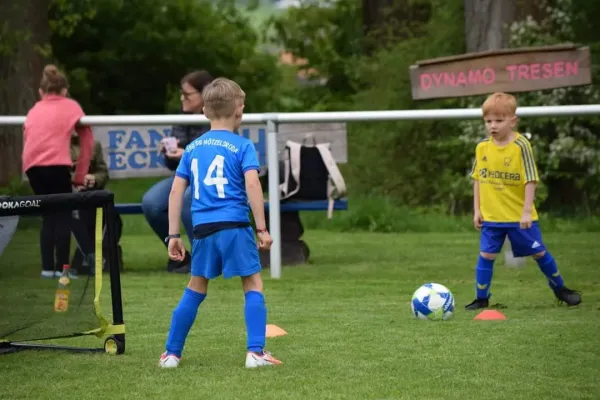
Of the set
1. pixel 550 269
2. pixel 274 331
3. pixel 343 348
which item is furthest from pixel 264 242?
pixel 550 269

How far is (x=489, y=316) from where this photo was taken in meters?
7.95

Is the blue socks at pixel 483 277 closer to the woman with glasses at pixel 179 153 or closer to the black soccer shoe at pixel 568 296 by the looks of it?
the black soccer shoe at pixel 568 296

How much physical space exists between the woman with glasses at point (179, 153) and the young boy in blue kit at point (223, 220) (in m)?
4.35

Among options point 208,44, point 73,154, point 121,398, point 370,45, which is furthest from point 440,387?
point 208,44

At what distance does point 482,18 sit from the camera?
16.3 meters

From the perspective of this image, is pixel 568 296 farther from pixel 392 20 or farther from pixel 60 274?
pixel 392 20

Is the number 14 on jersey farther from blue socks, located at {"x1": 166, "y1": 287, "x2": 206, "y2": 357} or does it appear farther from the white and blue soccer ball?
the white and blue soccer ball

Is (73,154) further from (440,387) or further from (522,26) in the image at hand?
(522,26)

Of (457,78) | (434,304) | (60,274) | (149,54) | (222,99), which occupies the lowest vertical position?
(434,304)

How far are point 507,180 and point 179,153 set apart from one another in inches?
128

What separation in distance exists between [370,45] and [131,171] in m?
14.1

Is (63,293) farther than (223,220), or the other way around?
(63,293)

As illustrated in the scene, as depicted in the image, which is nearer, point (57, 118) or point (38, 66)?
point (57, 118)

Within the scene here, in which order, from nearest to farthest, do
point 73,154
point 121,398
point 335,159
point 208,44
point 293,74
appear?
1. point 121,398
2. point 73,154
3. point 335,159
4. point 208,44
5. point 293,74
